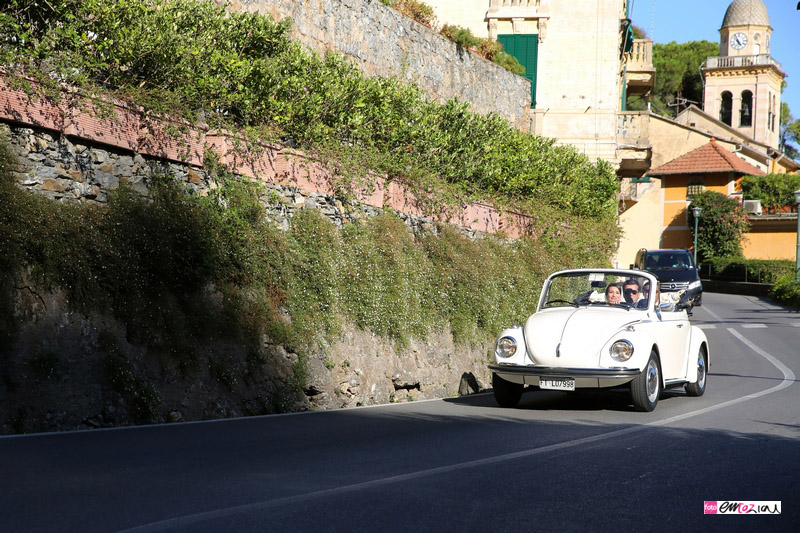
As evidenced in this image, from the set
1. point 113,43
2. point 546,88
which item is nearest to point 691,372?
point 113,43

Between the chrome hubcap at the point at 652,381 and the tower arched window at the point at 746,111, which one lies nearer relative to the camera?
the chrome hubcap at the point at 652,381

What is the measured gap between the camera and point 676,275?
2998 centimetres

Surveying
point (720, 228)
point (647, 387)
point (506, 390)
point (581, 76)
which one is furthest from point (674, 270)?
point (720, 228)

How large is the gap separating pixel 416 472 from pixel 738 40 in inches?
3920

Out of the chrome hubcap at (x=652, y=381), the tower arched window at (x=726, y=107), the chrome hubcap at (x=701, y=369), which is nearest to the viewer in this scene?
the chrome hubcap at (x=652, y=381)

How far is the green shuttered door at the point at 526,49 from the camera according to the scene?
31766 millimetres

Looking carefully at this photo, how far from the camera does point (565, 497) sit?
18.6 feet

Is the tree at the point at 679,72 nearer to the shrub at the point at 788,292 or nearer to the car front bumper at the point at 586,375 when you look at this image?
the shrub at the point at 788,292

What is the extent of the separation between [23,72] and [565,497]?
716cm

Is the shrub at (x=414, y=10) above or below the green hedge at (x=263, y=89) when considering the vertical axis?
above

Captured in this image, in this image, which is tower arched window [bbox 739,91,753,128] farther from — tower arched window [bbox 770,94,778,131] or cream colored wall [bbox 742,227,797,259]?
cream colored wall [bbox 742,227,797,259]

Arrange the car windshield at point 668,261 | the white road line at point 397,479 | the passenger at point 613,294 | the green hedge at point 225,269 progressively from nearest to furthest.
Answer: the white road line at point 397,479 < the green hedge at point 225,269 < the passenger at point 613,294 < the car windshield at point 668,261

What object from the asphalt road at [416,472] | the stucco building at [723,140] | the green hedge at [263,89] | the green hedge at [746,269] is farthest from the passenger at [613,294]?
the green hedge at [746,269]

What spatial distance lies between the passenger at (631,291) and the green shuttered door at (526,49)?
68.3 feet
